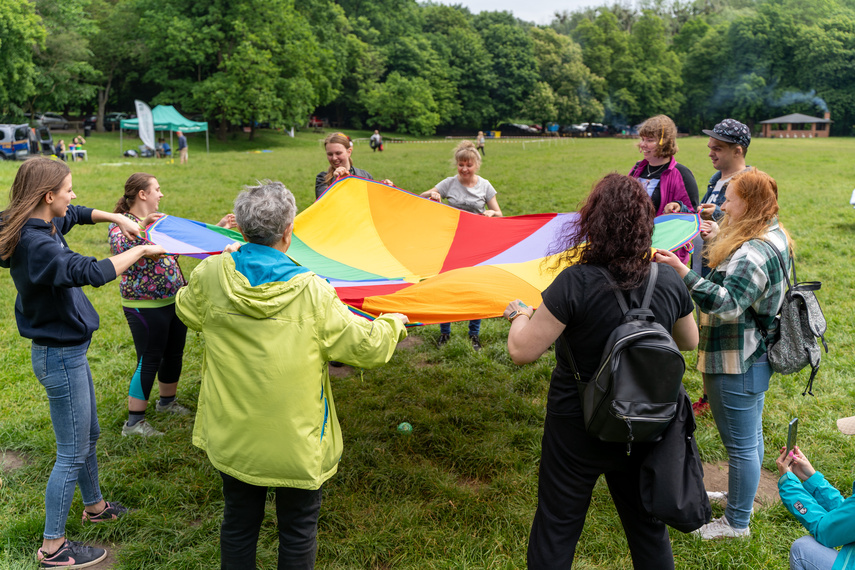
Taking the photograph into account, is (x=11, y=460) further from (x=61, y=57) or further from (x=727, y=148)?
(x=61, y=57)

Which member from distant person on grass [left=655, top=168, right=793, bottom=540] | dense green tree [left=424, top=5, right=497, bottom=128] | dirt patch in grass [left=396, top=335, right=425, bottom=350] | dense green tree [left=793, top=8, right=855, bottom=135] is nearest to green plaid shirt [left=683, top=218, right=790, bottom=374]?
distant person on grass [left=655, top=168, right=793, bottom=540]

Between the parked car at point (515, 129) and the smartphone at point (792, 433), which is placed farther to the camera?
the parked car at point (515, 129)

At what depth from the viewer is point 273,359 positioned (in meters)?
2.12

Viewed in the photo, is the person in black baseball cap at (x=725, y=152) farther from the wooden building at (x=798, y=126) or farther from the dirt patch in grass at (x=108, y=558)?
the wooden building at (x=798, y=126)

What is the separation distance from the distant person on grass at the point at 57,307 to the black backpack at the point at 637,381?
1.94 meters

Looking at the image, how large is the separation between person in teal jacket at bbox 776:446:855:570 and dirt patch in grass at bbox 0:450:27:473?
4.06 metres

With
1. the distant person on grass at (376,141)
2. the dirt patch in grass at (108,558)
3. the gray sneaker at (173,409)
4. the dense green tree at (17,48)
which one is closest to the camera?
the dirt patch in grass at (108,558)

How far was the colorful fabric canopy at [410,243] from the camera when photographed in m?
3.35

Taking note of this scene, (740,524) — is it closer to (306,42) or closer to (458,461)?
(458,461)

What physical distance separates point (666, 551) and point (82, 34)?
3967 centimetres

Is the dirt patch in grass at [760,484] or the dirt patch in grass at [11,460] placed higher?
the dirt patch in grass at [760,484]

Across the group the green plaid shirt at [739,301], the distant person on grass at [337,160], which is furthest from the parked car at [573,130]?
the green plaid shirt at [739,301]

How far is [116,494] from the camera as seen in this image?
3.40 metres

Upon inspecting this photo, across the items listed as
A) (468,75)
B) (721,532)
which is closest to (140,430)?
(721,532)
